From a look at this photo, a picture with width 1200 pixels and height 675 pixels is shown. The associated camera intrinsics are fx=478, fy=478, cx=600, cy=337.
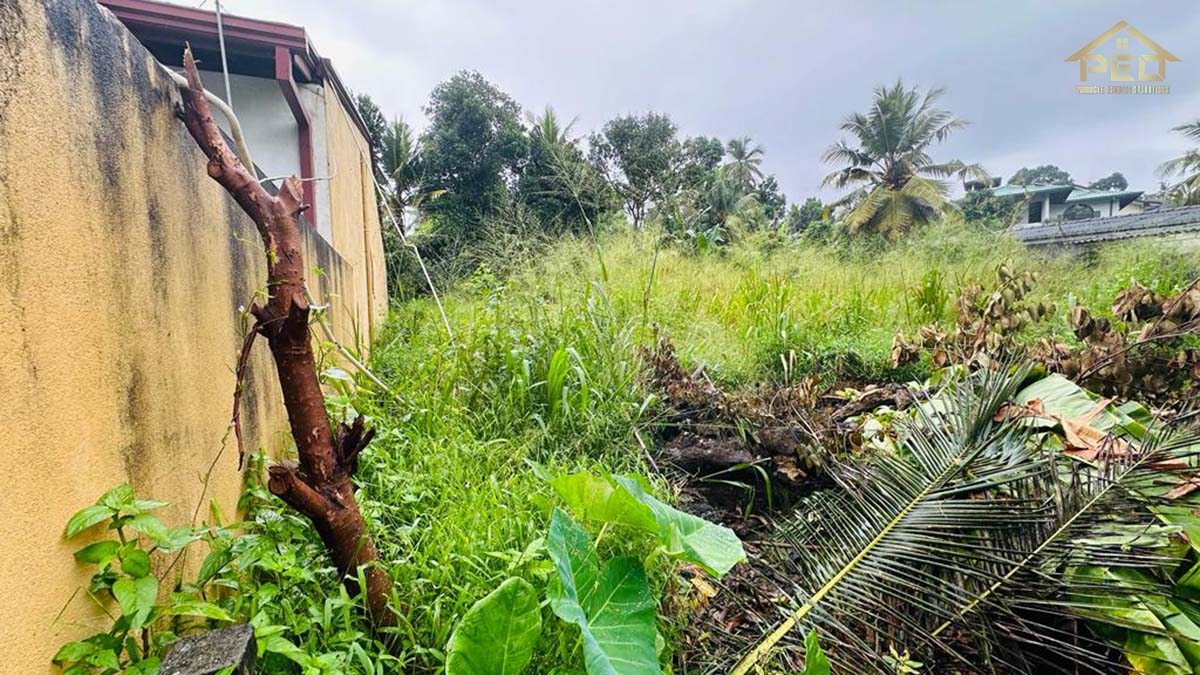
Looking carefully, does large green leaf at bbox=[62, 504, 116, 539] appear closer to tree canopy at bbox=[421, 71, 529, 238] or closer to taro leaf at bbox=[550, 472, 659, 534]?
taro leaf at bbox=[550, 472, 659, 534]

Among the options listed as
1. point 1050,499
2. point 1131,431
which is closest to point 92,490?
point 1050,499

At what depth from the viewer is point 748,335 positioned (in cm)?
341

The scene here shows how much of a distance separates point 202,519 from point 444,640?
65cm

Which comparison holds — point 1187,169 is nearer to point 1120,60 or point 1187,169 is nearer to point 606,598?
point 1120,60

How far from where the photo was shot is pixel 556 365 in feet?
7.53

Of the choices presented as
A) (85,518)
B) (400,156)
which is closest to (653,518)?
(85,518)

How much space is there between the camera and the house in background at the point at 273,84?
3877 mm

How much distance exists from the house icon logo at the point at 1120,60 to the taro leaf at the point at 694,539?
7.74 metres

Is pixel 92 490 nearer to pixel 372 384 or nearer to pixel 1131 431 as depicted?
pixel 372 384

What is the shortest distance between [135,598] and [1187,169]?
28.3 metres

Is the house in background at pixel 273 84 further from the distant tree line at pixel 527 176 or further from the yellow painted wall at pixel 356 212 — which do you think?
the distant tree line at pixel 527 176

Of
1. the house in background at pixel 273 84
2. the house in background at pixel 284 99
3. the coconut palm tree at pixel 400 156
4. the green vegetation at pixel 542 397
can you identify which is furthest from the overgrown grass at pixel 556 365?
the coconut palm tree at pixel 400 156

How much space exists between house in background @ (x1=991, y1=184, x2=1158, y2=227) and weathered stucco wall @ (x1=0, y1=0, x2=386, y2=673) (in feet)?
95.2

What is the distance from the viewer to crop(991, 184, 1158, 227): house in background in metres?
22.5
